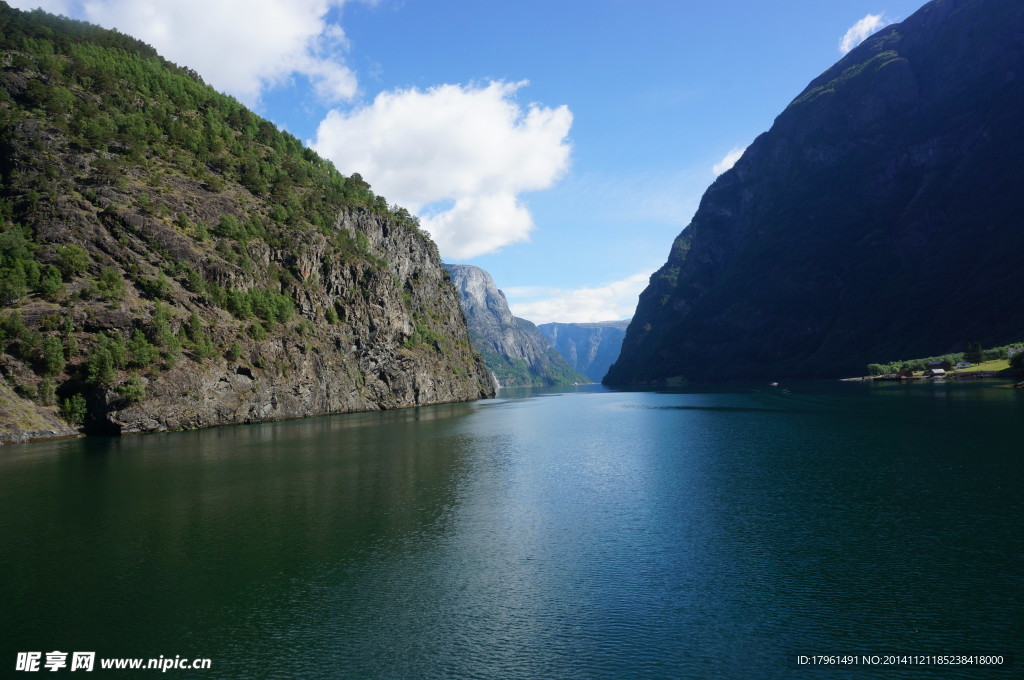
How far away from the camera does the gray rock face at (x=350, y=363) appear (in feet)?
257

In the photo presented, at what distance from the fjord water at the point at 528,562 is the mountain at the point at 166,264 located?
3098 centimetres

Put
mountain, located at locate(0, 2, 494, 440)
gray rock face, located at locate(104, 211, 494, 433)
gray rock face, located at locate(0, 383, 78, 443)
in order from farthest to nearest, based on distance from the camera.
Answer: gray rock face, located at locate(104, 211, 494, 433)
mountain, located at locate(0, 2, 494, 440)
gray rock face, located at locate(0, 383, 78, 443)

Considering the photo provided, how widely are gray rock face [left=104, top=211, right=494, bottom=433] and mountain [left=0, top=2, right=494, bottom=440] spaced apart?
0.38 metres

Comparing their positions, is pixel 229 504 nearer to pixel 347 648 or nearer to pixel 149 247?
pixel 347 648

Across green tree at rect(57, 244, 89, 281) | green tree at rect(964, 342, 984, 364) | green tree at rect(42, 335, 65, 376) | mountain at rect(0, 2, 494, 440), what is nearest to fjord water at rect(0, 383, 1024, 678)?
green tree at rect(42, 335, 65, 376)

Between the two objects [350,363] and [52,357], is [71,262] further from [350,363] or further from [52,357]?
[350,363]

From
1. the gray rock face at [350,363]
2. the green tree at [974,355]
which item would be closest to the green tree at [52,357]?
the gray rock face at [350,363]

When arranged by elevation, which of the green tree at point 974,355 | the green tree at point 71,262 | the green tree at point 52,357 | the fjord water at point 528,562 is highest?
the green tree at point 71,262

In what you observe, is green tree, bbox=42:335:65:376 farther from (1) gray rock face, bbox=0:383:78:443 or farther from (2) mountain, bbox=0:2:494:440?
(1) gray rock face, bbox=0:383:78:443

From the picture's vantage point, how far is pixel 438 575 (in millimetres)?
20828

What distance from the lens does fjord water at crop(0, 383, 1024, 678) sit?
15055mm

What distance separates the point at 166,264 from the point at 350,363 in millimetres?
43116

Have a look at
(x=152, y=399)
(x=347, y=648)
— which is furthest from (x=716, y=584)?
(x=152, y=399)

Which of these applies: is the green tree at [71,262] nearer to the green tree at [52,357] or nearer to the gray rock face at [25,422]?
the green tree at [52,357]
